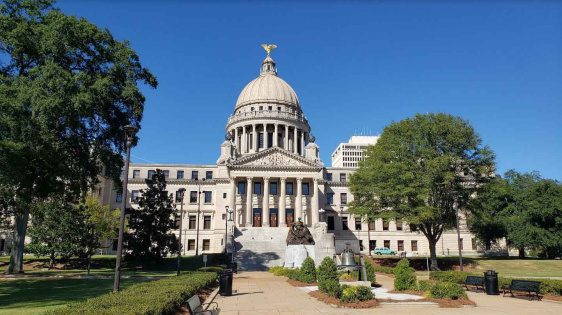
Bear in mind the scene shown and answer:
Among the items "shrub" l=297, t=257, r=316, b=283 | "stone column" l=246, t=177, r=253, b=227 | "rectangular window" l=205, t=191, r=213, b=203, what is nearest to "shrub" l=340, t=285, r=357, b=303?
"shrub" l=297, t=257, r=316, b=283

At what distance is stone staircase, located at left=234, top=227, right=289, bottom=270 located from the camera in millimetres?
46312

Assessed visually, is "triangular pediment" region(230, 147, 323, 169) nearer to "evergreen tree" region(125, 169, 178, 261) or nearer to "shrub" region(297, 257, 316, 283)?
"evergreen tree" region(125, 169, 178, 261)

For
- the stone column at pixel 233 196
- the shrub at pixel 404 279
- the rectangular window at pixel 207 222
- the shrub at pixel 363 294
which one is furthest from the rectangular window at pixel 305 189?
the shrub at pixel 363 294

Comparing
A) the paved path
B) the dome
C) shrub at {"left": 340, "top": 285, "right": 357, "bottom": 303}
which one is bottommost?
the paved path

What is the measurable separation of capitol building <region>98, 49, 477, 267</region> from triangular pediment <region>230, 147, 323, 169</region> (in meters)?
0.17

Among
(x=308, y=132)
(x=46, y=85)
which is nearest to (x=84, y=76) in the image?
(x=46, y=85)

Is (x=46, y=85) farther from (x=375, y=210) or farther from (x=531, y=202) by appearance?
(x=531, y=202)

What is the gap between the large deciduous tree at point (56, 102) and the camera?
23594mm

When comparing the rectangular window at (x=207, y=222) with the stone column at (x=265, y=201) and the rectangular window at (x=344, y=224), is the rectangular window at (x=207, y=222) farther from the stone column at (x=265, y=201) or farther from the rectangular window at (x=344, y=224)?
the rectangular window at (x=344, y=224)

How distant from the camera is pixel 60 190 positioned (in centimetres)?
2872

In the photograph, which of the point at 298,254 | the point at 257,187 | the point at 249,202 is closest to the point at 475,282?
the point at 298,254

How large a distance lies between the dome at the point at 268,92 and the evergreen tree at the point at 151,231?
48.9 m

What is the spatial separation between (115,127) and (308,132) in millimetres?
62008

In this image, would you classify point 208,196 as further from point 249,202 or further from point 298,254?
point 298,254
